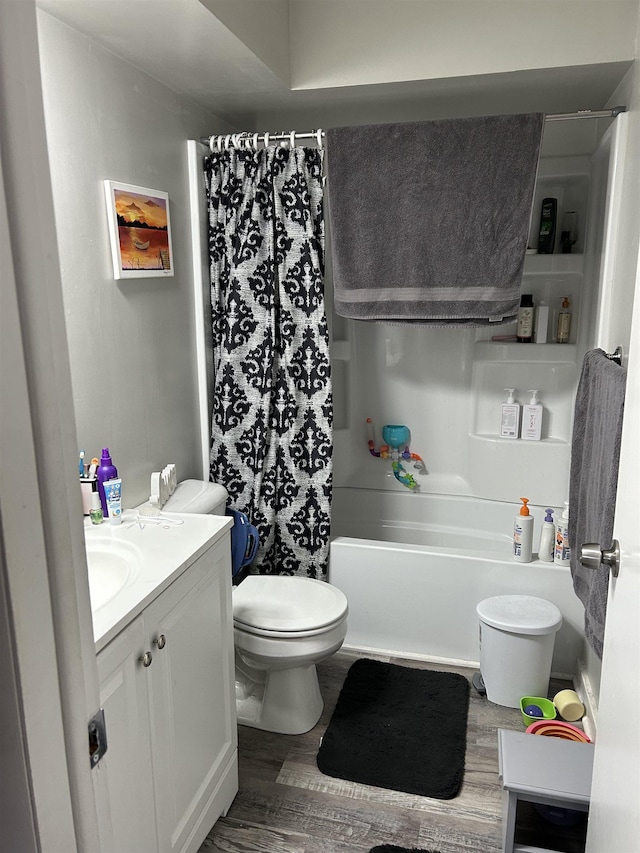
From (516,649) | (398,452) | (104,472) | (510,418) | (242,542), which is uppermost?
(104,472)

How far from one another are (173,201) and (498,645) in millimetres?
1986

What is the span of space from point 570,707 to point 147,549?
158 centimetres

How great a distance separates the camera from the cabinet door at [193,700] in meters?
1.53

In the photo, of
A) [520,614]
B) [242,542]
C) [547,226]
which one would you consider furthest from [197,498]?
[547,226]

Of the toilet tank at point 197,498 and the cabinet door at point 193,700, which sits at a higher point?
the toilet tank at point 197,498

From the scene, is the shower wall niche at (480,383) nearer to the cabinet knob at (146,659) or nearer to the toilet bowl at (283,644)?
the toilet bowl at (283,644)

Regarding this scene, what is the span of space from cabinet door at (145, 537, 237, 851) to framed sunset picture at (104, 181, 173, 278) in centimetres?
95

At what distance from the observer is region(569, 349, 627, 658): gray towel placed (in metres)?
1.57

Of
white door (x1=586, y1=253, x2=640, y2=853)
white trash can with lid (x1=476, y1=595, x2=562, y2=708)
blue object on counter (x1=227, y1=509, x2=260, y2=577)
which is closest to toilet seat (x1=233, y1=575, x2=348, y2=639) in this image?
blue object on counter (x1=227, y1=509, x2=260, y2=577)

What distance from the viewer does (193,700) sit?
1695 millimetres

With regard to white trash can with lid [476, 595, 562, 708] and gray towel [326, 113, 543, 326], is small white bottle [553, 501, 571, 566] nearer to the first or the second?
white trash can with lid [476, 595, 562, 708]

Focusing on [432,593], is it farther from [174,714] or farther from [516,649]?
[174,714]

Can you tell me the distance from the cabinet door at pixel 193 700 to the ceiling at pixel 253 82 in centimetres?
143

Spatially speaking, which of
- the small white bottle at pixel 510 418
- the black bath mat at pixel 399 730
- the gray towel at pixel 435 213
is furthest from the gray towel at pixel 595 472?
the small white bottle at pixel 510 418
